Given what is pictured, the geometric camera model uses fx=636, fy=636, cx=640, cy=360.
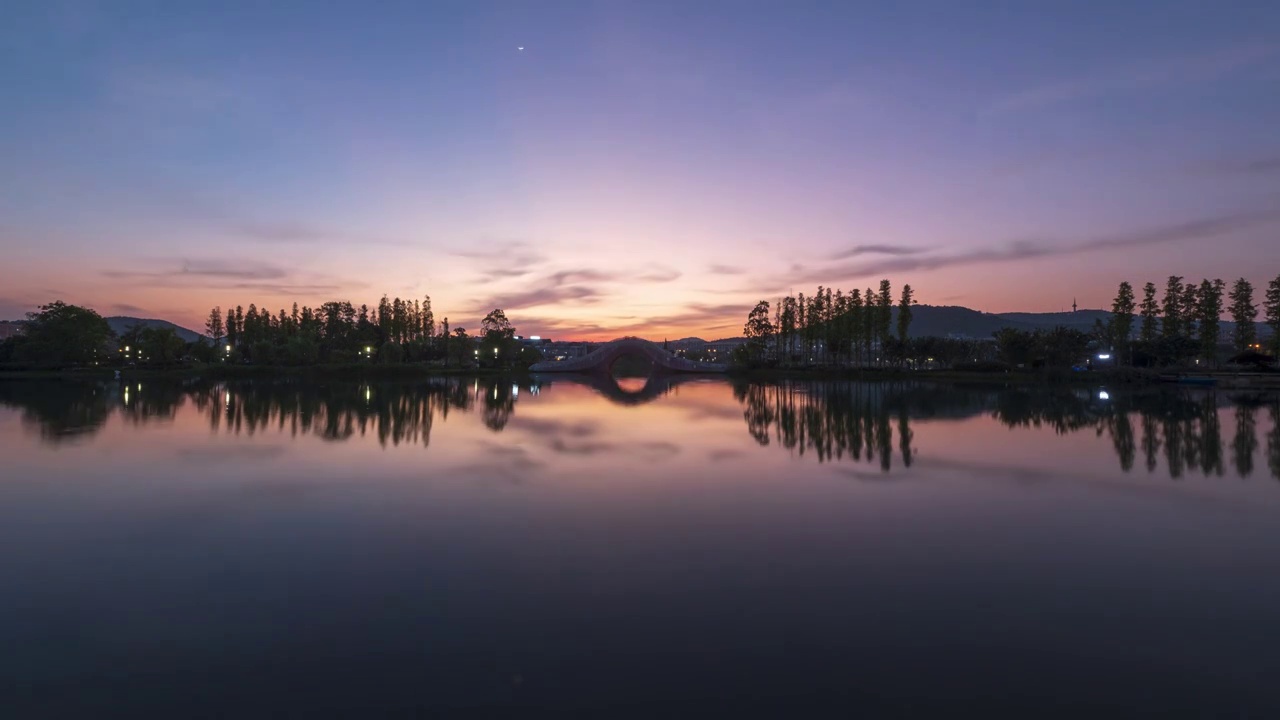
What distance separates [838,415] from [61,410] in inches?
1454

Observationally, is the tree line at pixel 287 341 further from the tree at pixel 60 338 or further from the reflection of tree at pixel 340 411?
the reflection of tree at pixel 340 411

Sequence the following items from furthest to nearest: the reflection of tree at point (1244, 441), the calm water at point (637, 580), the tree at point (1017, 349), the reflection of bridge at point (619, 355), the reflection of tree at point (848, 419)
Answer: the reflection of bridge at point (619, 355) < the tree at point (1017, 349) < the reflection of tree at point (848, 419) < the reflection of tree at point (1244, 441) < the calm water at point (637, 580)

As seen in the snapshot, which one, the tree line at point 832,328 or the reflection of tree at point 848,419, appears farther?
the tree line at point 832,328

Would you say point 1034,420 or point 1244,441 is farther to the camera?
point 1034,420

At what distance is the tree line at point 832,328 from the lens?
74.9 m

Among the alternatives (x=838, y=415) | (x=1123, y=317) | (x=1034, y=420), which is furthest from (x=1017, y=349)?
(x=838, y=415)

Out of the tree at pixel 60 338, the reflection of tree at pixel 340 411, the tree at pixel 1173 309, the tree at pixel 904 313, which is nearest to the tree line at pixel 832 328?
the tree at pixel 904 313

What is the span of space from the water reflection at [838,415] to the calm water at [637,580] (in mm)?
620

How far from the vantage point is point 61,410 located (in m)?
30.4

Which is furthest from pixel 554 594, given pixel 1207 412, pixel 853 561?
pixel 1207 412

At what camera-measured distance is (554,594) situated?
8.00m

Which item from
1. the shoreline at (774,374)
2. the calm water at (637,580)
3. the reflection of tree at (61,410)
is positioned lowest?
the calm water at (637,580)

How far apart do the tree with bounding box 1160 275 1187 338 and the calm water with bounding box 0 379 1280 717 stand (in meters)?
53.5

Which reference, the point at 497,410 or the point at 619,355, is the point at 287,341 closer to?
the point at 619,355
